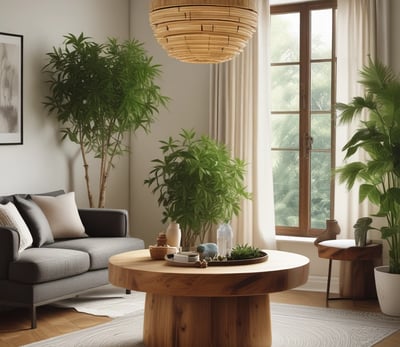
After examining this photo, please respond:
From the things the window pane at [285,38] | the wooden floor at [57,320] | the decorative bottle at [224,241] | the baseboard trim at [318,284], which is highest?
the window pane at [285,38]

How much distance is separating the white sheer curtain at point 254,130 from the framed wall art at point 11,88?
6.41ft

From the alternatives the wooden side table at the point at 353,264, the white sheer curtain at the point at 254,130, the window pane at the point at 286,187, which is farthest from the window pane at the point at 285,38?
the wooden side table at the point at 353,264

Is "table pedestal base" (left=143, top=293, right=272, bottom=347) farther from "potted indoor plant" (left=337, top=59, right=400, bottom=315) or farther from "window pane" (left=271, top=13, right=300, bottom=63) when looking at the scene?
"window pane" (left=271, top=13, right=300, bottom=63)

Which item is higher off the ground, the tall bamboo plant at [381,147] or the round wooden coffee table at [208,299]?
the tall bamboo plant at [381,147]

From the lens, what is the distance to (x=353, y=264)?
657cm

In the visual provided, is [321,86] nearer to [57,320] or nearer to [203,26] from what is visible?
[203,26]

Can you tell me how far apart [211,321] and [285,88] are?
3255 millimetres

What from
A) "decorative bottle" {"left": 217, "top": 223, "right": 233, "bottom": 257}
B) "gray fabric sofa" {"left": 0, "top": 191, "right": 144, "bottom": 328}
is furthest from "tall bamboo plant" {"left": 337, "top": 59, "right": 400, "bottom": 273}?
"gray fabric sofa" {"left": 0, "top": 191, "right": 144, "bottom": 328}

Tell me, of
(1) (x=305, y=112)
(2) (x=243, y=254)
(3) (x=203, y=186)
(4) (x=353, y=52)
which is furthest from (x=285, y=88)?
(2) (x=243, y=254)

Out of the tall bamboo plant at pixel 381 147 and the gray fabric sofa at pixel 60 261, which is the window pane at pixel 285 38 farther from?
the gray fabric sofa at pixel 60 261

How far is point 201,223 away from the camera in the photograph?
7.09 metres

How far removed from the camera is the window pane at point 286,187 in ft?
24.6

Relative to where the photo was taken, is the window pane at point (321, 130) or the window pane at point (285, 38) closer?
the window pane at point (321, 130)

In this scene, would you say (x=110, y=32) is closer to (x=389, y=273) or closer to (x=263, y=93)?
(x=263, y=93)
